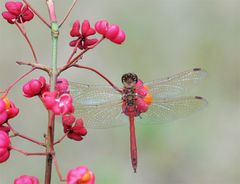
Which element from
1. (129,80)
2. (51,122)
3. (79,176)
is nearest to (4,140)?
(51,122)

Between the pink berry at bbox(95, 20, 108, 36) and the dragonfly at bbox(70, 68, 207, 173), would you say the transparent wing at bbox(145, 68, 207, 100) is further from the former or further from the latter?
the pink berry at bbox(95, 20, 108, 36)

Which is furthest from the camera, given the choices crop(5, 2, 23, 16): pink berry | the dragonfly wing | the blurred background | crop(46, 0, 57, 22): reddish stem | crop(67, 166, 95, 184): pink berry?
the blurred background

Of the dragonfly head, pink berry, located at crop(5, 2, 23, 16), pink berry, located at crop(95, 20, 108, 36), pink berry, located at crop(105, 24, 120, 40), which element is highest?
pink berry, located at crop(5, 2, 23, 16)

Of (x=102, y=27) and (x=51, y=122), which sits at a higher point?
(x=102, y=27)

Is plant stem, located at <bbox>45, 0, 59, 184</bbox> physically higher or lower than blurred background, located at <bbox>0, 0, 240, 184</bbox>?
lower

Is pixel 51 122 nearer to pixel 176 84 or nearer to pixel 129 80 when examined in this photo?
pixel 129 80

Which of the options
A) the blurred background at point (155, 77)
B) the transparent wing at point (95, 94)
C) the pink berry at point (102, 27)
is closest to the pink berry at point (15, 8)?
the pink berry at point (102, 27)

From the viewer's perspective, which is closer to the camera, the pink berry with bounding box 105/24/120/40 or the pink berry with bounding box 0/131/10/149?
the pink berry with bounding box 0/131/10/149

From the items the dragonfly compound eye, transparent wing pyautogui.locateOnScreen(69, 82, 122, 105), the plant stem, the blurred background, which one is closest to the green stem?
the plant stem

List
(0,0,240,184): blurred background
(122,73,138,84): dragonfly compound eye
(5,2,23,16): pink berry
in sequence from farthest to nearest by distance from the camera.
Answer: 1. (0,0,240,184): blurred background
2. (122,73,138,84): dragonfly compound eye
3. (5,2,23,16): pink berry
